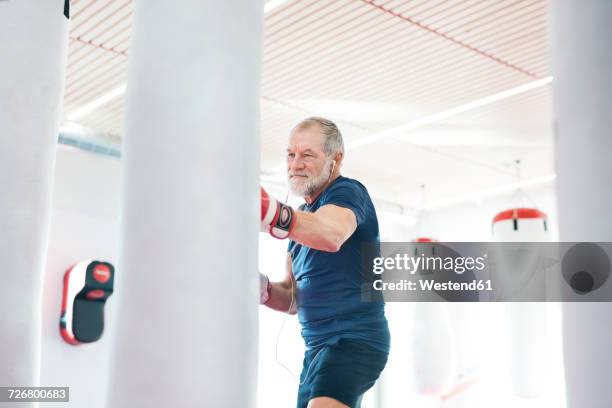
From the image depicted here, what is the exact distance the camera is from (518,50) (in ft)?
15.7

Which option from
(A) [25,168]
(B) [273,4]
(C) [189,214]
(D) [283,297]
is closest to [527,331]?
(B) [273,4]

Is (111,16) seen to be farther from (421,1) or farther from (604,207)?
(604,207)

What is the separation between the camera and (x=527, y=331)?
19.6ft

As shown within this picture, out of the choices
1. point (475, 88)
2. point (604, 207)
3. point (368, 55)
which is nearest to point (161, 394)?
point (604, 207)

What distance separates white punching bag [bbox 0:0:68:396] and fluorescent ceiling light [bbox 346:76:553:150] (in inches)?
148

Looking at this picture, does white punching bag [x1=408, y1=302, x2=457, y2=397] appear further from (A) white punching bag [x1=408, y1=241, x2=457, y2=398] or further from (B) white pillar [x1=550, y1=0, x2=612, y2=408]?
(B) white pillar [x1=550, y1=0, x2=612, y2=408]

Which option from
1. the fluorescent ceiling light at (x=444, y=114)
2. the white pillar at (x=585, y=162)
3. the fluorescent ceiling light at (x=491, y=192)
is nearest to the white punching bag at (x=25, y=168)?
the white pillar at (x=585, y=162)

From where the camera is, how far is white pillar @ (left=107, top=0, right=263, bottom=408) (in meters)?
1.59

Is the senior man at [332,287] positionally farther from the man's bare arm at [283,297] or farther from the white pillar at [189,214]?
the white pillar at [189,214]

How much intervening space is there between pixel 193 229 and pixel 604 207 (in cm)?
156

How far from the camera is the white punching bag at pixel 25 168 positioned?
2104 millimetres

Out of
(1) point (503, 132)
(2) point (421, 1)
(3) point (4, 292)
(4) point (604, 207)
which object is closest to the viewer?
(3) point (4, 292)

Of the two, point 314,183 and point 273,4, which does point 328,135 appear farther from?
point 273,4

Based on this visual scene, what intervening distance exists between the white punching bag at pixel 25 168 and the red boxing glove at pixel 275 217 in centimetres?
78
